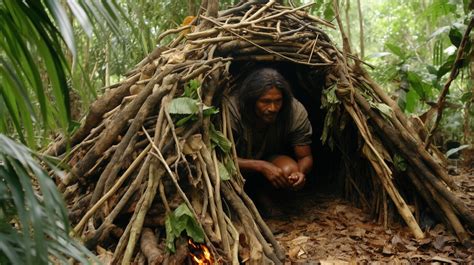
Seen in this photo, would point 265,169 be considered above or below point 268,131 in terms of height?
below

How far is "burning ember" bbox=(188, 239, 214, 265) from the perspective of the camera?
106 inches

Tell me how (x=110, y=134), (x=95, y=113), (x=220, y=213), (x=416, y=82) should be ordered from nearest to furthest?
(x=220, y=213)
(x=110, y=134)
(x=95, y=113)
(x=416, y=82)

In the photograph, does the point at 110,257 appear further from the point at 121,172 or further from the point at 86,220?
the point at 121,172

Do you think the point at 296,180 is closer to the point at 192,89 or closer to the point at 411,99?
the point at 192,89

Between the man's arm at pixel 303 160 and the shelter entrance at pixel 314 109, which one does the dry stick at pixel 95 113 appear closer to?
the shelter entrance at pixel 314 109

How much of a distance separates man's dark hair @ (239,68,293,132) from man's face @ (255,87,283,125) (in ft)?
0.09

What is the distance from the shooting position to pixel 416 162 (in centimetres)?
375

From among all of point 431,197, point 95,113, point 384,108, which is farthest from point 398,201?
point 95,113

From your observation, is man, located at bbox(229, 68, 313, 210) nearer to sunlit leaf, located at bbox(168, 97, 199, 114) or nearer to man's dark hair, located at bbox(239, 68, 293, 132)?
man's dark hair, located at bbox(239, 68, 293, 132)

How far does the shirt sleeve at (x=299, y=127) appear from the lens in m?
4.52

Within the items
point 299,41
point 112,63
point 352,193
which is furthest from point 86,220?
point 112,63

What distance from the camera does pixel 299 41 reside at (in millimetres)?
4156

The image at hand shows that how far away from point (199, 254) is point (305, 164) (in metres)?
1.98

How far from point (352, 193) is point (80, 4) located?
3859 mm
